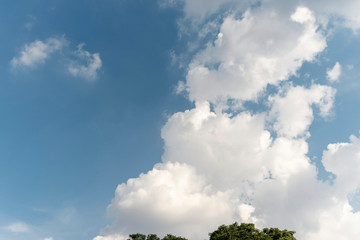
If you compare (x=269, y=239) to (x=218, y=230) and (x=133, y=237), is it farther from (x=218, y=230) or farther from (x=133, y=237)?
(x=133, y=237)

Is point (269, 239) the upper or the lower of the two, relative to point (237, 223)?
lower

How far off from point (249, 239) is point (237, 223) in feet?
23.1

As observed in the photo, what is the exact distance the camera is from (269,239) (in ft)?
180

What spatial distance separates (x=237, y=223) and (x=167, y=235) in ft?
59.1

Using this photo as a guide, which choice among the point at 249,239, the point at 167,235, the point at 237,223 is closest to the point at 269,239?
the point at 249,239

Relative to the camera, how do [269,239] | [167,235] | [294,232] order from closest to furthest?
[269,239] → [294,232] → [167,235]

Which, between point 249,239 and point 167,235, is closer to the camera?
point 249,239

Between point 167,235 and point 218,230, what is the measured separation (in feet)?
44.2

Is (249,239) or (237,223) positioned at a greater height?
(237,223)

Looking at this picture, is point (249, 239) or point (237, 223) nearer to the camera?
point (249, 239)

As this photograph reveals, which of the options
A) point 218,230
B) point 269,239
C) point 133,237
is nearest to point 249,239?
point 269,239

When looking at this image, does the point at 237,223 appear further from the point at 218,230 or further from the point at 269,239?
the point at 269,239

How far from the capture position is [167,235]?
65.8 m

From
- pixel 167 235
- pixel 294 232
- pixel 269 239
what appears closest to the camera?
pixel 269 239
